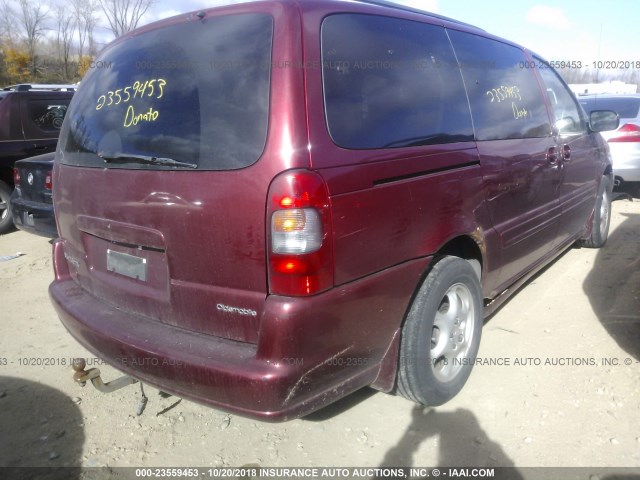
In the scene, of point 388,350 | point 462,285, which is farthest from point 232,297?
point 462,285

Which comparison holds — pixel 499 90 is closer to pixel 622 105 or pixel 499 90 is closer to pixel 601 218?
pixel 601 218

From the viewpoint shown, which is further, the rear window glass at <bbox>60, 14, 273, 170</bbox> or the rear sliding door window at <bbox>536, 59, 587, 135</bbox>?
the rear sliding door window at <bbox>536, 59, 587, 135</bbox>

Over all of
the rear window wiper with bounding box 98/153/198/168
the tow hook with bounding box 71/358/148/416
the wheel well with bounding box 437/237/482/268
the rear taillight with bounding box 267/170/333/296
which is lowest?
the tow hook with bounding box 71/358/148/416

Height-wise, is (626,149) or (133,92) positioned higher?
(133,92)

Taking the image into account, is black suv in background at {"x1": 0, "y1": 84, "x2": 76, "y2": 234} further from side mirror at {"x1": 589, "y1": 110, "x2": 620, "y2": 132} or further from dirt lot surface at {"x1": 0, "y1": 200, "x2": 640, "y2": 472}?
side mirror at {"x1": 589, "y1": 110, "x2": 620, "y2": 132}

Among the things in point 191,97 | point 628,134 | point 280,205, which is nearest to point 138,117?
point 191,97

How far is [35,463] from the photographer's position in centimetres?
239

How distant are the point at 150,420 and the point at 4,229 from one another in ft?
17.7

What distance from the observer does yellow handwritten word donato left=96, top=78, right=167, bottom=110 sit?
218 cm

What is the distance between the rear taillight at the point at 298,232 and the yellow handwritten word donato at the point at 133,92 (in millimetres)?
776

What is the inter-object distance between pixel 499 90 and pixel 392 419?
82.7 inches

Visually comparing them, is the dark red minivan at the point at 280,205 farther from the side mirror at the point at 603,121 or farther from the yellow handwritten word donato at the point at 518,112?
the side mirror at the point at 603,121

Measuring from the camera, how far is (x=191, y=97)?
2.06 metres

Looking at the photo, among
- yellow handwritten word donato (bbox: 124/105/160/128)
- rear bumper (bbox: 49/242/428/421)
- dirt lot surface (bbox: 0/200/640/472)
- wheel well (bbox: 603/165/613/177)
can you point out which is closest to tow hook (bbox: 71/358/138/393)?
rear bumper (bbox: 49/242/428/421)
